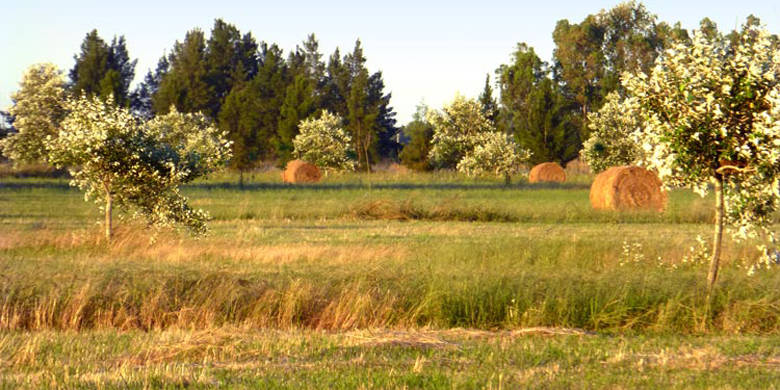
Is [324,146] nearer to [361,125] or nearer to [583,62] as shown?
[361,125]

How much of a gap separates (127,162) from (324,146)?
44.6 metres

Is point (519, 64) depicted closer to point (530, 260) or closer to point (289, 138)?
point (289, 138)

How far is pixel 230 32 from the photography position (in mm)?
89562

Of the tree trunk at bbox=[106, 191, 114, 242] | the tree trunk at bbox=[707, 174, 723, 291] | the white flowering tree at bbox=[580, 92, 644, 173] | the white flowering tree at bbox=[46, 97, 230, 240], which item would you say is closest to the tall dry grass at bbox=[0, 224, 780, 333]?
the tree trunk at bbox=[707, 174, 723, 291]

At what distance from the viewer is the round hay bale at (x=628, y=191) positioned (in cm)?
3269

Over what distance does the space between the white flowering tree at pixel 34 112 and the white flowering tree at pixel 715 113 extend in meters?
39.8

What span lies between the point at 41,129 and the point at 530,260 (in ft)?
129

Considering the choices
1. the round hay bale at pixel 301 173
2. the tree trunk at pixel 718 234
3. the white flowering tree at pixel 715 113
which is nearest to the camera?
the white flowering tree at pixel 715 113

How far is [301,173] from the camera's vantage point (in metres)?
52.5

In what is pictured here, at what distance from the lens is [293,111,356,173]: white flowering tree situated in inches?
2466

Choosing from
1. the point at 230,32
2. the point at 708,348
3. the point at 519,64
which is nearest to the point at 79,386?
the point at 708,348

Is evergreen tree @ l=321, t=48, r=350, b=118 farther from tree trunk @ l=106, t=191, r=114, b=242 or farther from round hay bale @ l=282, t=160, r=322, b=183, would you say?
tree trunk @ l=106, t=191, r=114, b=242

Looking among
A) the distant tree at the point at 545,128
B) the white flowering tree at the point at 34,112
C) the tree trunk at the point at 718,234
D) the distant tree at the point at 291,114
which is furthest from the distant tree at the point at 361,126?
the tree trunk at the point at 718,234

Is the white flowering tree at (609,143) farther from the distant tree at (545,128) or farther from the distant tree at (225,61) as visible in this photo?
the distant tree at (225,61)
